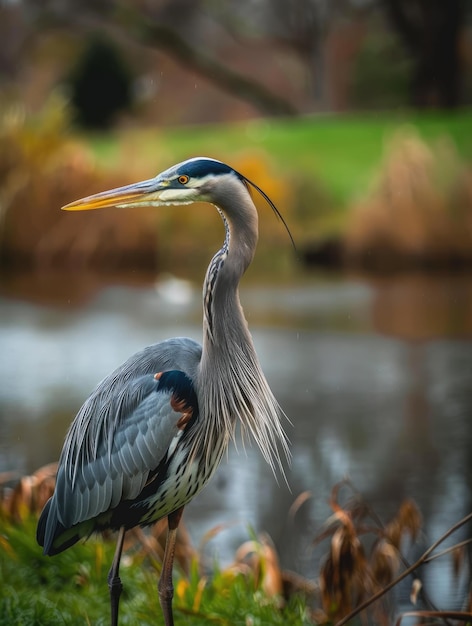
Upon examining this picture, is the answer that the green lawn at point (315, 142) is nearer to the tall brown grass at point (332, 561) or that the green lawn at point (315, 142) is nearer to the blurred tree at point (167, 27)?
the blurred tree at point (167, 27)

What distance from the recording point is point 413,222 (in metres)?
11.3

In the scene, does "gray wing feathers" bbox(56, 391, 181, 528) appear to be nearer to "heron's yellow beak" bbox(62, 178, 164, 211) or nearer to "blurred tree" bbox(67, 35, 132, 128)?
"heron's yellow beak" bbox(62, 178, 164, 211)

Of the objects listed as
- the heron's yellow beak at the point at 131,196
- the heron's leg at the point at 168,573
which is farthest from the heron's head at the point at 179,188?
the heron's leg at the point at 168,573

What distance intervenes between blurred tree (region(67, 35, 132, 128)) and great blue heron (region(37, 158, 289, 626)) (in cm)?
1645

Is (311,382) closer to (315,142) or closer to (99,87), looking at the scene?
(315,142)

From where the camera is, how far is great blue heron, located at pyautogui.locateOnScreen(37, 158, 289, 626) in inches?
92.4

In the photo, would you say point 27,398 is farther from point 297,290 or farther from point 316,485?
point 297,290

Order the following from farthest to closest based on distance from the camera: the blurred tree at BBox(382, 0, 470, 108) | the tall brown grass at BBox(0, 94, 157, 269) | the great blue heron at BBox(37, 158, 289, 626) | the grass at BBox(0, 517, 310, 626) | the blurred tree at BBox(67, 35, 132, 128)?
the blurred tree at BBox(382, 0, 470, 108)
the blurred tree at BBox(67, 35, 132, 128)
the tall brown grass at BBox(0, 94, 157, 269)
the grass at BBox(0, 517, 310, 626)
the great blue heron at BBox(37, 158, 289, 626)

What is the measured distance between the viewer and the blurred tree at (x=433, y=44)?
19.3 meters

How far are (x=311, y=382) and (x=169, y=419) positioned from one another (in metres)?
5.55

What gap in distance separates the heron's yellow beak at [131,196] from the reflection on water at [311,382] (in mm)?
2544

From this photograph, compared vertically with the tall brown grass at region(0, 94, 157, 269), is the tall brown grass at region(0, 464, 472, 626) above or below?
below

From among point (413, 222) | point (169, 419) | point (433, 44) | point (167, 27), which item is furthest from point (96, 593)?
point (167, 27)

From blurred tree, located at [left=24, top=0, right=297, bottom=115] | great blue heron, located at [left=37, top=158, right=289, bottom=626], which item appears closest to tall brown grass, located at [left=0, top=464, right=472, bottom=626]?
great blue heron, located at [left=37, top=158, right=289, bottom=626]
